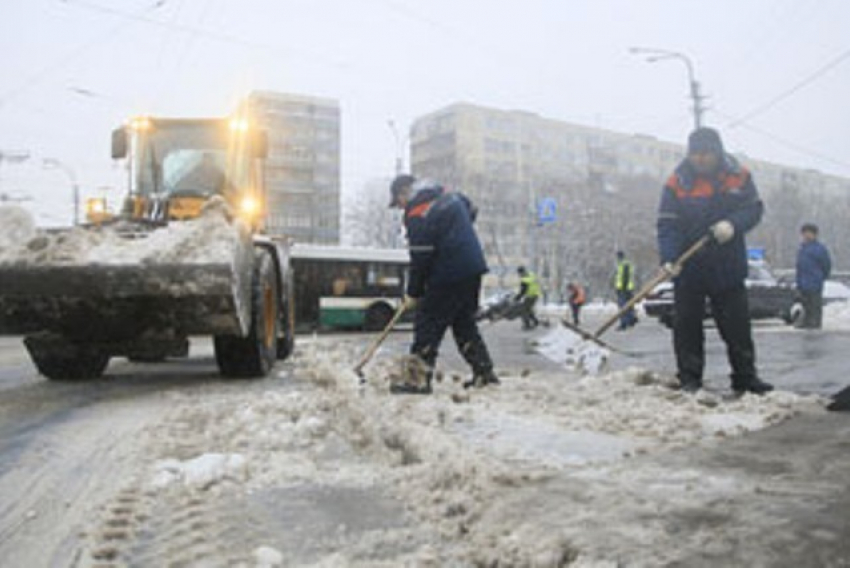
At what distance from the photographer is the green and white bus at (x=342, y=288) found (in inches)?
937

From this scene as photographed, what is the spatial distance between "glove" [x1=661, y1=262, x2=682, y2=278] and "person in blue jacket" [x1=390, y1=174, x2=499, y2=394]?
1.24m

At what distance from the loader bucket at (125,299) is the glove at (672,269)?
291 centimetres

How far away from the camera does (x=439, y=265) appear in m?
6.16

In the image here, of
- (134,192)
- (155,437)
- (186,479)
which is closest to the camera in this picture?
(186,479)

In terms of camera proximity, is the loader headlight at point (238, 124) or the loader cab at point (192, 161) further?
Result: the loader headlight at point (238, 124)

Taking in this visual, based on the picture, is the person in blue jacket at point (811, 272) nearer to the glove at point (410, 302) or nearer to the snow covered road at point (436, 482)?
the glove at point (410, 302)

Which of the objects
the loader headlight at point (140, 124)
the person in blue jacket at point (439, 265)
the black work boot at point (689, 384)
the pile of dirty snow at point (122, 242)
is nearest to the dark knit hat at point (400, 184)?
the person in blue jacket at point (439, 265)

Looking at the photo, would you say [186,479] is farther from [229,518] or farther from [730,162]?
[730,162]

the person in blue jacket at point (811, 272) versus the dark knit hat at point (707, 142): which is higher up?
the dark knit hat at point (707, 142)

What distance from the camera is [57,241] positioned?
638 centimetres

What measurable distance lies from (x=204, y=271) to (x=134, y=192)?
3295 mm

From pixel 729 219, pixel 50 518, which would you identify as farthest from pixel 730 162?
pixel 50 518

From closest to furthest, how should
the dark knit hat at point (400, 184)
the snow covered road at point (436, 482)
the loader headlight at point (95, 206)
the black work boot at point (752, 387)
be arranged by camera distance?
the snow covered road at point (436, 482) → the black work boot at point (752, 387) → the dark knit hat at point (400, 184) → the loader headlight at point (95, 206)

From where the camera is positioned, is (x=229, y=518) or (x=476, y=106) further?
(x=476, y=106)
